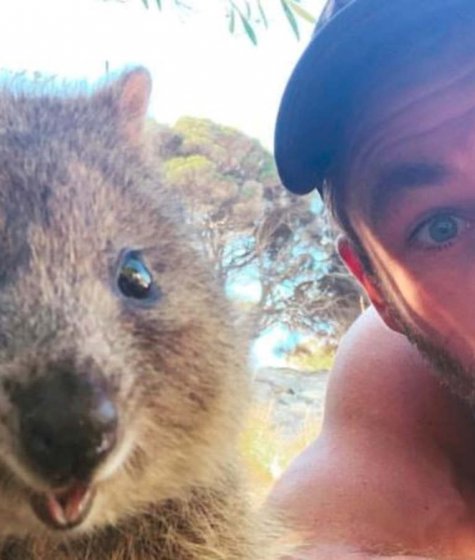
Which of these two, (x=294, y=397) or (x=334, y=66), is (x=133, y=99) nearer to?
(x=334, y=66)

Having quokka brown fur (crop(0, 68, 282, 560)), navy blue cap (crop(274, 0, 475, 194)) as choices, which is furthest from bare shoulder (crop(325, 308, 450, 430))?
quokka brown fur (crop(0, 68, 282, 560))

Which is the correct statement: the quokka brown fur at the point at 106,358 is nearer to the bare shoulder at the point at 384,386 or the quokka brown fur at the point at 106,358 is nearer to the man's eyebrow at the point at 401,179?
the man's eyebrow at the point at 401,179

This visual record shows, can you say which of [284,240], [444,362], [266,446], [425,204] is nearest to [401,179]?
[425,204]

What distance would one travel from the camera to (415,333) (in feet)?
11.0

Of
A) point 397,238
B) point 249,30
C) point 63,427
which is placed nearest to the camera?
point 63,427

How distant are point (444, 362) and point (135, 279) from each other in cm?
106

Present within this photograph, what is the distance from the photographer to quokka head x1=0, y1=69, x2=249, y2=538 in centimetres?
206

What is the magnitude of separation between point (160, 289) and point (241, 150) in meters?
6.31

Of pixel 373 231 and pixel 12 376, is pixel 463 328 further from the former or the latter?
pixel 12 376

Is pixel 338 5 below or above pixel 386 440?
above

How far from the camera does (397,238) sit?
3.20 m

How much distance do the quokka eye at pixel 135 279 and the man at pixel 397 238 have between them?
76 cm

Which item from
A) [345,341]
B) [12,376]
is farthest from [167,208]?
[345,341]

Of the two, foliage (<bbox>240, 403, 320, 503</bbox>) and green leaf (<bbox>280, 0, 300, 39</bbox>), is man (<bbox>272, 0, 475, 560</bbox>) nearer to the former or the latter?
foliage (<bbox>240, 403, 320, 503</bbox>)
